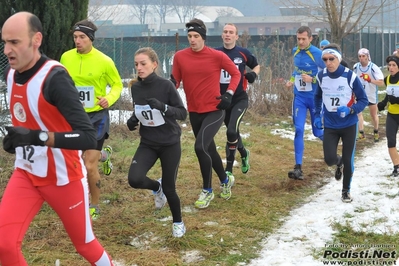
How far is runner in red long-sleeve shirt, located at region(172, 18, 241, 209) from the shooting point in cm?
702

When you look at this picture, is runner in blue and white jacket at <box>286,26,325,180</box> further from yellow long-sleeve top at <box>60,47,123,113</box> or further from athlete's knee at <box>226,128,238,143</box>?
yellow long-sleeve top at <box>60,47,123,113</box>

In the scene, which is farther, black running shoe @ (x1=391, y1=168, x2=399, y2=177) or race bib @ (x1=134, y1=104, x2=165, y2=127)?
black running shoe @ (x1=391, y1=168, x2=399, y2=177)

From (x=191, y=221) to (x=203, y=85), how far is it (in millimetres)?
1626

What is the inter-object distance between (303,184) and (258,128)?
5.48 m

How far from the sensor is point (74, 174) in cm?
409

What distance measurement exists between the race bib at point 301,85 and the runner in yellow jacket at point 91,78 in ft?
10.8

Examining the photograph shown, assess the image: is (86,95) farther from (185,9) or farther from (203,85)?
(185,9)

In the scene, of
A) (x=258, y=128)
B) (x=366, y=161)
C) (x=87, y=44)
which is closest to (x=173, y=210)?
(x=87, y=44)

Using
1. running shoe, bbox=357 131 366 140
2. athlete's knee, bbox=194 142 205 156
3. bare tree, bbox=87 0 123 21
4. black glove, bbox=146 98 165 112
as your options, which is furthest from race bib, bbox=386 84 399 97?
bare tree, bbox=87 0 123 21

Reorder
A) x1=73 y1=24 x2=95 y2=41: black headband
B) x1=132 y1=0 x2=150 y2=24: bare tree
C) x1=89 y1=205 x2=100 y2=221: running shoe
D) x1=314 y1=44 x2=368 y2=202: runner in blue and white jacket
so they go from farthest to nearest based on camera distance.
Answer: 1. x1=132 y1=0 x2=150 y2=24: bare tree
2. x1=314 y1=44 x2=368 y2=202: runner in blue and white jacket
3. x1=89 y1=205 x2=100 y2=221: running shoe
4. x1=73 y1=24 x2=95 y2=41: black headband

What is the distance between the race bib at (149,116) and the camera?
19.6 ft

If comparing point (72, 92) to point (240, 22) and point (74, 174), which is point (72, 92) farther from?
point (240, 22)

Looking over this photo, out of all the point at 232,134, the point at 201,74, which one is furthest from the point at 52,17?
the point at 232,134

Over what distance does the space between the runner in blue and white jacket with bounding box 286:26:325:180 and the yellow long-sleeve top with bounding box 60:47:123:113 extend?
10.7 feet
